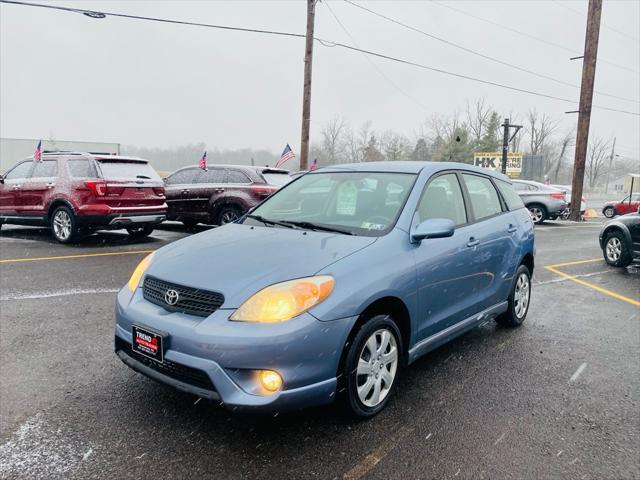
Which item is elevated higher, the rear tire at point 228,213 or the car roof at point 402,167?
the car roof at point 402,167

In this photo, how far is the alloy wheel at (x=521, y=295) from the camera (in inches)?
193

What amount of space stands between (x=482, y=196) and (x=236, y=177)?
7.29 metres

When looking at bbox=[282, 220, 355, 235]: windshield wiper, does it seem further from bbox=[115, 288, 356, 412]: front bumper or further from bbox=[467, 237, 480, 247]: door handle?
bbox=[467, 237, 480, 247]: door handle

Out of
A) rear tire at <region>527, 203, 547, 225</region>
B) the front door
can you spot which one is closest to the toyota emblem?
the front door

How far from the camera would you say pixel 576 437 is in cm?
288

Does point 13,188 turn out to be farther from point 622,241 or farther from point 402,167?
point 622,241

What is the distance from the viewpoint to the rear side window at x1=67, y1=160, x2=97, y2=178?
8.92 metres

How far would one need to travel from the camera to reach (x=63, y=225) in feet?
30.6

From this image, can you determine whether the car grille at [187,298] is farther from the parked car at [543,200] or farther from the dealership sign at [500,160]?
the dealership sign at [500,160]

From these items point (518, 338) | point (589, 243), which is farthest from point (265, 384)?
point (589, 243)

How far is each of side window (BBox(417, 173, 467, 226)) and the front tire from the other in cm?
96

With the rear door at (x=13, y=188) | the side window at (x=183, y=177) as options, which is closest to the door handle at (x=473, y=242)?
the side window at (x=183, y=177)

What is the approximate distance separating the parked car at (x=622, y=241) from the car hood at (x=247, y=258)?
762 cm

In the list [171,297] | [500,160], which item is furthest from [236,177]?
[500,160]
